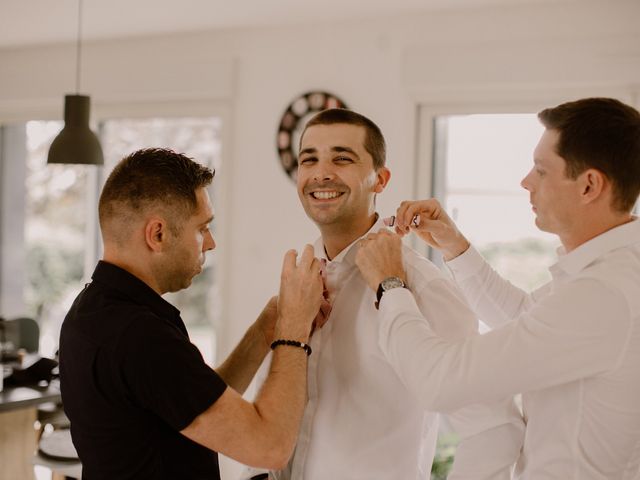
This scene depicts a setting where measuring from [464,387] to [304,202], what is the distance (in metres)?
0.69

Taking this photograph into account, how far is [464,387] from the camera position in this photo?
4.15 ft

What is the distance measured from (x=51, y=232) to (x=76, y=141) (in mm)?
2315

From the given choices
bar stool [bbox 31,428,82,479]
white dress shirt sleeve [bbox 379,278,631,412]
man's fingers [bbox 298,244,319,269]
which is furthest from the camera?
bar stool [bbox 31,428,82,479]

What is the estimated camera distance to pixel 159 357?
1346mm

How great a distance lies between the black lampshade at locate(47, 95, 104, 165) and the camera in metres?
3.17

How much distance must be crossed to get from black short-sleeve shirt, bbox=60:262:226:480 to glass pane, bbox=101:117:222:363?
303cm

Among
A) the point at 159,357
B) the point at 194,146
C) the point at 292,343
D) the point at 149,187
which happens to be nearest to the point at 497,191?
the point at 194,146

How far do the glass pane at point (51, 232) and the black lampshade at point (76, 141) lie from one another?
183 cm

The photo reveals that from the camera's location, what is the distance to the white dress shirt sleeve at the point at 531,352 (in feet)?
3.97

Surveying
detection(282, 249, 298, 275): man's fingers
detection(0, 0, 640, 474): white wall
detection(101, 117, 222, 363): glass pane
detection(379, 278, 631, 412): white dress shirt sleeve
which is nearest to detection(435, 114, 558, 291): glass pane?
detection(0, 0, 640, 474): white wall

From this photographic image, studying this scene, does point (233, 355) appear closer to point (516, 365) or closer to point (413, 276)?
point (413, 276)

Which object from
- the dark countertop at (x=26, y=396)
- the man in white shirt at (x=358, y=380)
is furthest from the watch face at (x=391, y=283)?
the dark countertop at (x=26, y=396)

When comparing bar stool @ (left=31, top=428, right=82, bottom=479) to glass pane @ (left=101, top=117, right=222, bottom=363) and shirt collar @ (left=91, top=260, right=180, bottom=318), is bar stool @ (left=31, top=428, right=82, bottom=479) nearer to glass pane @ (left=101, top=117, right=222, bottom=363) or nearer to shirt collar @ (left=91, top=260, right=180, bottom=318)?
glass pane @ (left=101, top=117, right=222, bottom=363)

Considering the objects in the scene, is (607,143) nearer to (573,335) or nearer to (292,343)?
(573,335)
